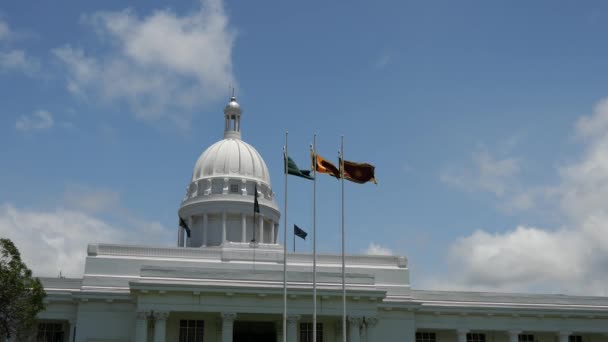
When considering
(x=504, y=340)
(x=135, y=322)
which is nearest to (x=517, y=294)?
(x=504, y=340)

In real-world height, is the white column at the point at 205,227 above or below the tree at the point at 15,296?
above

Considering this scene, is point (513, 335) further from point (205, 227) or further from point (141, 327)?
point (141, 327)

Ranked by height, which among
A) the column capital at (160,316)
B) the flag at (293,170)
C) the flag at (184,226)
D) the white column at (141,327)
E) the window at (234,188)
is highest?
the window at (234,188)

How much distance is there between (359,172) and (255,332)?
16298 mm

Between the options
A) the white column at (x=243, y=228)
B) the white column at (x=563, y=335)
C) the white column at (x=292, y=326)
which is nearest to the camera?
the white column at (x=292, y=326)

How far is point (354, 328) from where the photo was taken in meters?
54.2

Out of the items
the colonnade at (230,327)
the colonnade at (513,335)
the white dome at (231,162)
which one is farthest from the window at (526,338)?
the white dome at (231,162)

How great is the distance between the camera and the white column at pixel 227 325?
2061 inches

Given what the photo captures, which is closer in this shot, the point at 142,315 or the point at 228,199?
the point at 142,315

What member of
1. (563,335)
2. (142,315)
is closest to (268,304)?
(142,315)

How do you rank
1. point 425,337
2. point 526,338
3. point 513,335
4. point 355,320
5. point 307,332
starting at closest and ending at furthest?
point 355,320 < point 307,332 < point 513,335 < point 425,337 < point 526,338

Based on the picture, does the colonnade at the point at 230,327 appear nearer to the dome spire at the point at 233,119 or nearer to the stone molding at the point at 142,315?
the stone molding at the point at 142,315

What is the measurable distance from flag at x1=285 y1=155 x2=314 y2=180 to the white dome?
28146 mm

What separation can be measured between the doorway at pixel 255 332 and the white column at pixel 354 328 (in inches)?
248
